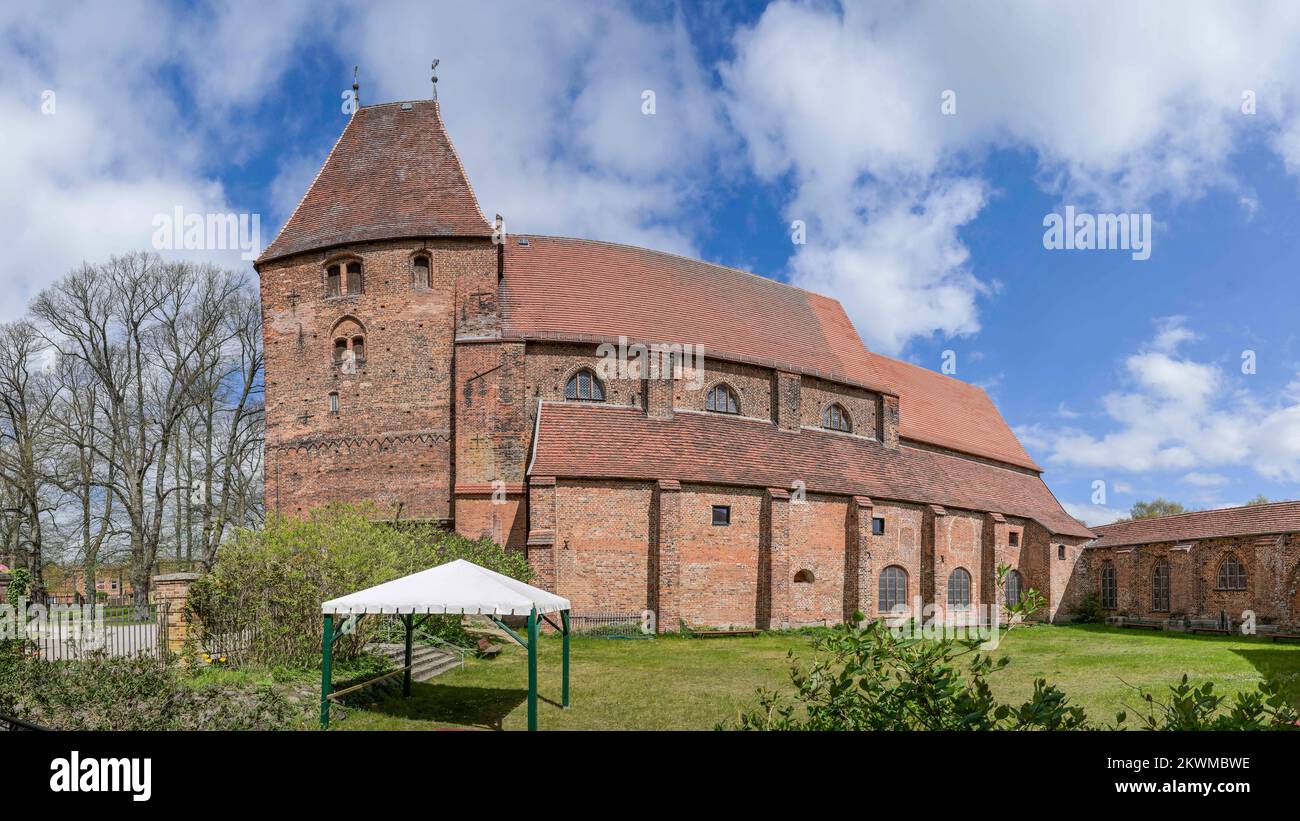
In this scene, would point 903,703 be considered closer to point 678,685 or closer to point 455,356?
point 678,685

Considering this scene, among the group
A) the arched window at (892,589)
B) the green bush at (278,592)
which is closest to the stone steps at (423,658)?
the green bush at (278,592)

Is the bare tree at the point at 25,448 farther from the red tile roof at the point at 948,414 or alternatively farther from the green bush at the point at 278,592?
the red tile roof at the point at 948,414

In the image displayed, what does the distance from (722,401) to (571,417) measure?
599 centimetres

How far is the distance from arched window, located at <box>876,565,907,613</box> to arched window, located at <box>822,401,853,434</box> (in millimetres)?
5814

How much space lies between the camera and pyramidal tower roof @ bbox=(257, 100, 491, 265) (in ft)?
93.2

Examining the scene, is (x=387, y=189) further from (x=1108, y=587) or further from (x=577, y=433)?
(x=1108, y=587)

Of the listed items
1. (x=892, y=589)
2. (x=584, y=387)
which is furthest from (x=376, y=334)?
(x=892, y=589)

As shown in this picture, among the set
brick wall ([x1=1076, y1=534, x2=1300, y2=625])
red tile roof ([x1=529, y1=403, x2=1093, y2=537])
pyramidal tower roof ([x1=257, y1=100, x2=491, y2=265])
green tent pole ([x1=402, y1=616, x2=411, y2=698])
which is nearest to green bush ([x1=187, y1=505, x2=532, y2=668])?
green tent pole ([x1=402, y1=616, x2=411, y2=698])

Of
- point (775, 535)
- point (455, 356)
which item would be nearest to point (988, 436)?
point (775, 535)

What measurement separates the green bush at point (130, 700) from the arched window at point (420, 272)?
16.8 metres

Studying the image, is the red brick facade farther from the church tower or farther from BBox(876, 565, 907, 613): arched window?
BBox(876, 565, 907, 613): arched window

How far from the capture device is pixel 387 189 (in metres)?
29.4

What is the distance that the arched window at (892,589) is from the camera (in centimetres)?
3008
